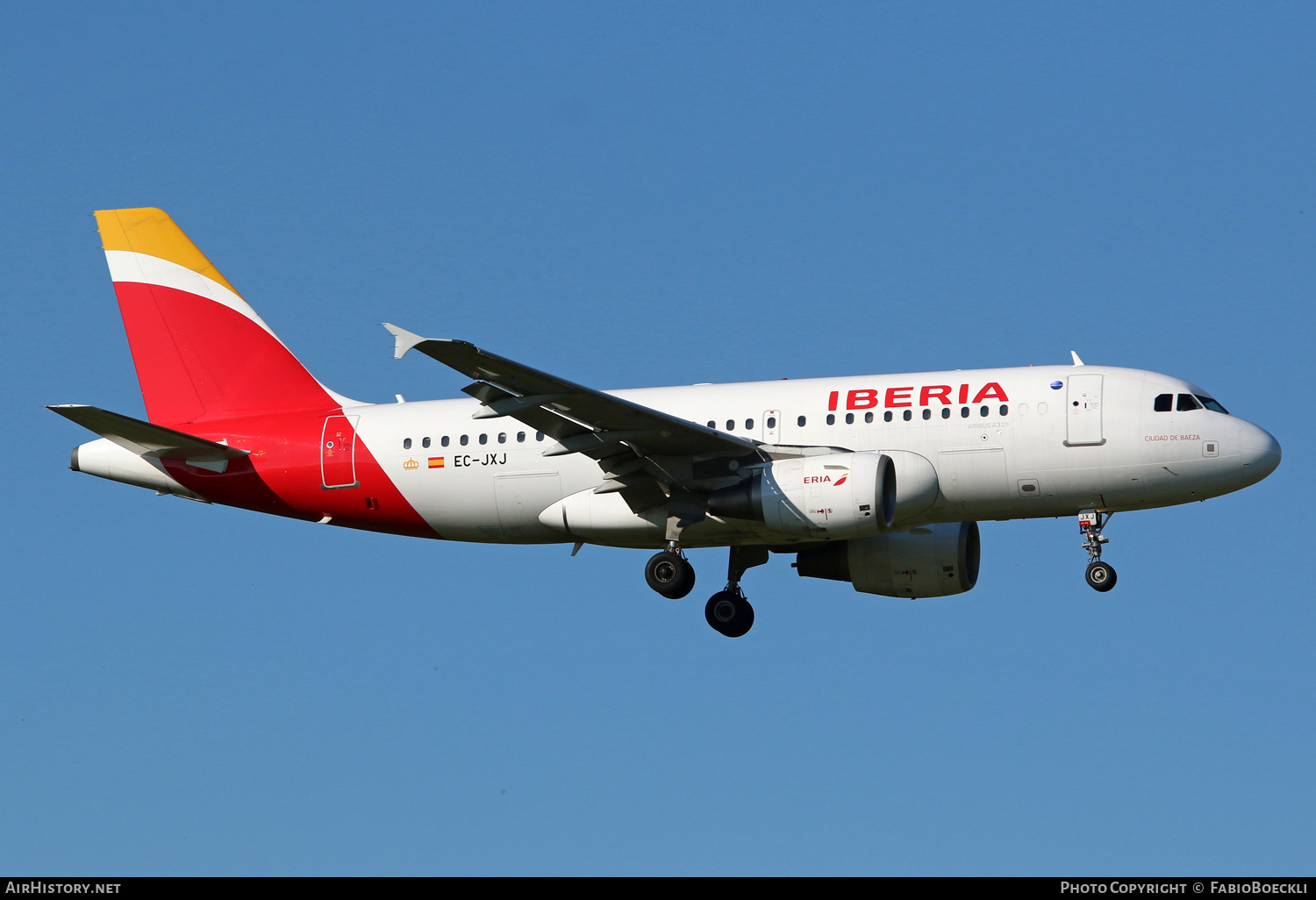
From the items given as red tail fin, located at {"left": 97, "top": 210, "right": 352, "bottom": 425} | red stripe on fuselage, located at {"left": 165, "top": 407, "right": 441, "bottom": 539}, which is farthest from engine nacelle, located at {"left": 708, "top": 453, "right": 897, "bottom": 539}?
red tail fin, located at {"left": 97, "top": 210, "right": 352, "bottom": 425}

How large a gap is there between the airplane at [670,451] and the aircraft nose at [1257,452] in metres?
0.05

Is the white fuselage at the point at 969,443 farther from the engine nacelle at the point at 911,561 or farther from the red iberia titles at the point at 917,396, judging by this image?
the engine nacelle at the point at 911,561

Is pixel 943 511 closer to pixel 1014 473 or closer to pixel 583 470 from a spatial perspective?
pixel 1014 473

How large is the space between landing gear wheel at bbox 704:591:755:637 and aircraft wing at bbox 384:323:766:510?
133 inches

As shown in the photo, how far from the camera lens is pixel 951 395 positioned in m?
31.5

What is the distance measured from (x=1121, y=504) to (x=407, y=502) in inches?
570

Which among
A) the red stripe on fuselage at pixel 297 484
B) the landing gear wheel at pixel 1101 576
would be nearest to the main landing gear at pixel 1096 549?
the landing gear wheel at pixel 1101 576

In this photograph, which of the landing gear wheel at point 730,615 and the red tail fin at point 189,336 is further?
the red tail fin at point 189,336

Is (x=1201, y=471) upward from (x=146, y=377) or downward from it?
downward

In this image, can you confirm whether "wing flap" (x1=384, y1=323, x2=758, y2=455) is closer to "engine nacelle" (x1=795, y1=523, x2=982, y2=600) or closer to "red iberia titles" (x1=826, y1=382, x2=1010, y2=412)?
"red iberia titles" (x1=826, y1=382, x2=1010, y2=412)

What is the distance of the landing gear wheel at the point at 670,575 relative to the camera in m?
32.0
